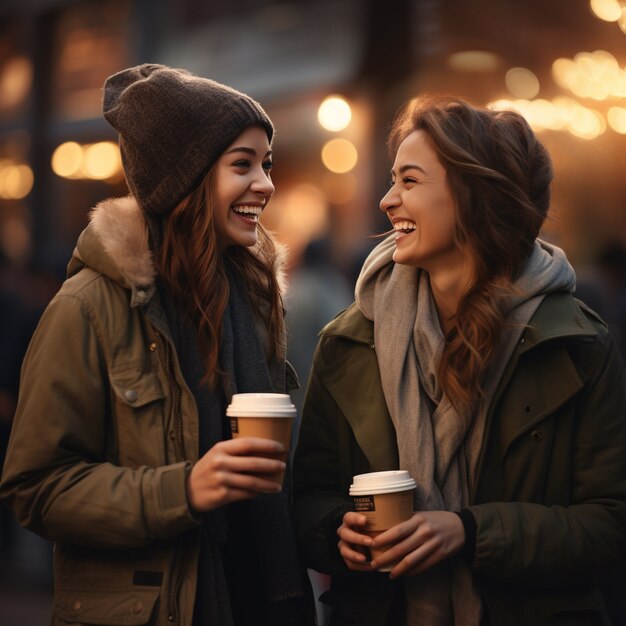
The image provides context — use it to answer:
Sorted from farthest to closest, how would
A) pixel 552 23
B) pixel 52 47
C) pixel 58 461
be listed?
pixel 52 47 < pixel 552 23 < pixel 58 461

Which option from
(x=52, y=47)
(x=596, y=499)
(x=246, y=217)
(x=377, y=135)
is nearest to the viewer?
(x=596, y=499)

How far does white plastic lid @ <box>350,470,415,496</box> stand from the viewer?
9.69 ft

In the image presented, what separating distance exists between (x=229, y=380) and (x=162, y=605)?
→ 0.68 m

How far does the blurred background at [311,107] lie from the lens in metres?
5.73

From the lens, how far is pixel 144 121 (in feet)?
10.6

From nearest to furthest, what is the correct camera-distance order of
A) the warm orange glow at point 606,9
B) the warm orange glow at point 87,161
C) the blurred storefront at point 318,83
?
the warm orange glow at point 606,9, the blurred storefront at point 318,83, the warm orange glow at point 87,161

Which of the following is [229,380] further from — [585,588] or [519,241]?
[585,588]

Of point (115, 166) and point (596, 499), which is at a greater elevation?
point (115, 166)

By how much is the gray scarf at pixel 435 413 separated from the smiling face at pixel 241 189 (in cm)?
52

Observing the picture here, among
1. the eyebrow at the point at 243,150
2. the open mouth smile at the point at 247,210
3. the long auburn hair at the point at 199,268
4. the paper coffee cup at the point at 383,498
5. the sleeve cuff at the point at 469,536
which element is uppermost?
the eyebrow at the point at 243,150


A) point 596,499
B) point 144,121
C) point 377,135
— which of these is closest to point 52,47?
point 377,135

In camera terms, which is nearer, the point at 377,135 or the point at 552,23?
the point at 552,23

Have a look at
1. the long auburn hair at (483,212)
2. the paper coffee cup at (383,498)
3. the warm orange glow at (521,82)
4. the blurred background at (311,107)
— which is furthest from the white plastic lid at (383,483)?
the warm orange glow at (521,82)

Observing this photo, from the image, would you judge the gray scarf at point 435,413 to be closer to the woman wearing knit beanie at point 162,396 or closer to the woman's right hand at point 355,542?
the woman's right hand at point 355,542
